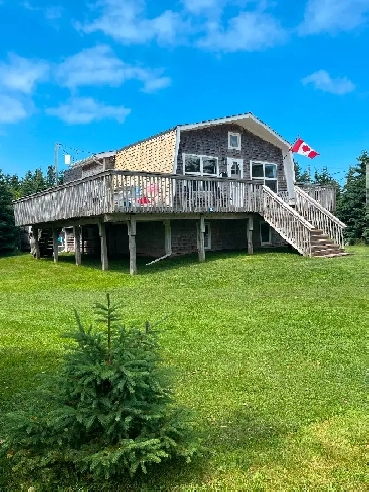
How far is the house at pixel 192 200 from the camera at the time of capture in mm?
14547

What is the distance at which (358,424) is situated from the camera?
13.3 ft

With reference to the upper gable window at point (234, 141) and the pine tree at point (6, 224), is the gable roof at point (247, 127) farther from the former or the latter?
the pine tree at point (6, 224)

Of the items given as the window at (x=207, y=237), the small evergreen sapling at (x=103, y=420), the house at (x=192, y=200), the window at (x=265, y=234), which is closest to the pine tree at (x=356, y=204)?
the house at (x=192, y=200)

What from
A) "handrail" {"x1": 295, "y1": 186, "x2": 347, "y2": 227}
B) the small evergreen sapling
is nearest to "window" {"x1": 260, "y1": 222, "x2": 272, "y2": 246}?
"handrail" {"x1": 295, "y1": 186, "x2": 347, "y2": 227}

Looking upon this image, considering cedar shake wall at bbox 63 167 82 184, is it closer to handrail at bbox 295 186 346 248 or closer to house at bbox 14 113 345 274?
house at bbox 14 113 345 274

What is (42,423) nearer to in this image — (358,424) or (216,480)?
(216,480)

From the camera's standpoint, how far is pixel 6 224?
77.8 ft

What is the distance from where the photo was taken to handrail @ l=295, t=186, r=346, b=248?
54.5 feet

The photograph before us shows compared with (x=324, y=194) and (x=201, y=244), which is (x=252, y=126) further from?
(x=201, y=244)

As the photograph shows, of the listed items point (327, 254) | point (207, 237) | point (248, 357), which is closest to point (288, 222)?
point (327, 254)

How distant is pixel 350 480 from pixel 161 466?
51.8 inches

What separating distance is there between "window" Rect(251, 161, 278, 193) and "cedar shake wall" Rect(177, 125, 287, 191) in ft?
0.64

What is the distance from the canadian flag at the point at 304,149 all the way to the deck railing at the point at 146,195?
3838 millimetres

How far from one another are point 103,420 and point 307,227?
13356 millimetres
